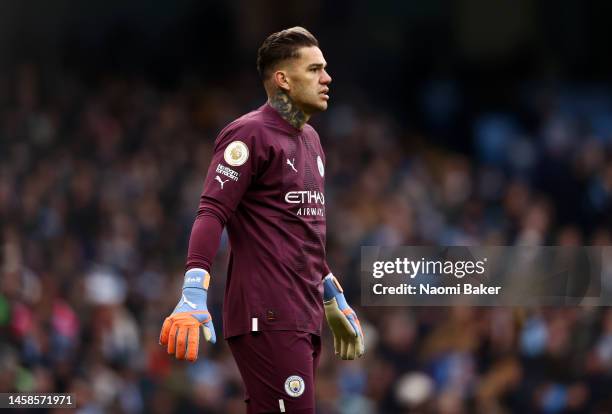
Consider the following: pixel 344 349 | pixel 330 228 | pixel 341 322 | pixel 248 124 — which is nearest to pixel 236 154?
pixel 248 124

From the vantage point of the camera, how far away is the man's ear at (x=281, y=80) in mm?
5461

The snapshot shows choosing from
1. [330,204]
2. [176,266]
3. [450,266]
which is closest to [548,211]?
[330,204]

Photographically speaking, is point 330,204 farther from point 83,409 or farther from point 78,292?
point 83,409

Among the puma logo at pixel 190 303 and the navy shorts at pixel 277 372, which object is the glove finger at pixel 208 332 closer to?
the puma logo at pixel 190 303

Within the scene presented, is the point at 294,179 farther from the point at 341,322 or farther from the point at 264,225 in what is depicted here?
the point at 341,322

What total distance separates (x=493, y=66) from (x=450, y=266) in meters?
12.8

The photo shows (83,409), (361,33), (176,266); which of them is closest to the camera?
(83,409)

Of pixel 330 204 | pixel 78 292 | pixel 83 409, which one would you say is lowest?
pixel 83 409

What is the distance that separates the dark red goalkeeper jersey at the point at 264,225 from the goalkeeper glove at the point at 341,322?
333mm

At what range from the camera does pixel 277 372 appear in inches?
207

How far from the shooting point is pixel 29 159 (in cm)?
1515

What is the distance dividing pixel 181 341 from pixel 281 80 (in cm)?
118

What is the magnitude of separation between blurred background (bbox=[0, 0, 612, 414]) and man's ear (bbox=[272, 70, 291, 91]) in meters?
5.79

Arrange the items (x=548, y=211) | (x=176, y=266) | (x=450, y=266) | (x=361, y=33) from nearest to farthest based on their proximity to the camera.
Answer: (x=450, y=266) → (x=176, y=266) → (x=548, y=211) → (x=361, y=33)
